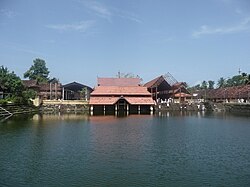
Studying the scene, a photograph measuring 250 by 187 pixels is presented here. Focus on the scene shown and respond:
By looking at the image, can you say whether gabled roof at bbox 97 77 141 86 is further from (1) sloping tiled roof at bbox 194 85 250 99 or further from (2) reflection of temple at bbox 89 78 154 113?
(1) sloping tiled roof at bbox 194 85 250 99

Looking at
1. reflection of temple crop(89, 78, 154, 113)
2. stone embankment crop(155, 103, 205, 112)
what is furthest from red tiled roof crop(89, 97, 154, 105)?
stone embankment crop(155, 103, 205, 112)

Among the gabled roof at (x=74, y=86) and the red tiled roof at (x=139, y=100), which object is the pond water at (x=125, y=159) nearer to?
the red tiled roof at (x=139, y=100)

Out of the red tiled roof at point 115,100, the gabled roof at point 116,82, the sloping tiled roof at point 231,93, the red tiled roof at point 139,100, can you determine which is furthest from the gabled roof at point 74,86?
the sloping tiled roof at point 231,93

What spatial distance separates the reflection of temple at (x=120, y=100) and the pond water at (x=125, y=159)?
29.2 meters

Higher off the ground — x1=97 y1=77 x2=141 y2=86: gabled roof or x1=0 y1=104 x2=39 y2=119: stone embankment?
x1=97 y1=77 x2=141 y2=86: gabled roof

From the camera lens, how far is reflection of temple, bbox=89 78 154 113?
5581cm

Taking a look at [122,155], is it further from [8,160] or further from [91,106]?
[91,106]

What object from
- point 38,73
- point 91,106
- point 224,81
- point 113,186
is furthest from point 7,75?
point 224,81

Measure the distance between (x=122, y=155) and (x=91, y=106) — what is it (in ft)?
125

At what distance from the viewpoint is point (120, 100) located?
57.2m

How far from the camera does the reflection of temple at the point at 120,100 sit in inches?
2197

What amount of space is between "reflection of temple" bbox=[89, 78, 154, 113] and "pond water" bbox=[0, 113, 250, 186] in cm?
2921

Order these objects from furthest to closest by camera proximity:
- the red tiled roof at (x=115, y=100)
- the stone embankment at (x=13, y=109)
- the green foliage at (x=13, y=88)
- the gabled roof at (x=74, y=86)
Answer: the gabled roof at (x=74, y=86)
the red tiled roof at (x=115, y=100)
the green foliage at (x=13, y=88)
the stone embankment at (x=13, y=109)

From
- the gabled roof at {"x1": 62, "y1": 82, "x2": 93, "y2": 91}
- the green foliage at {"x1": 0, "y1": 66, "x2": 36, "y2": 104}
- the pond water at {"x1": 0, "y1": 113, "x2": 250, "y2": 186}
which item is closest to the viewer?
the pond water at {"x1": 0, "y1": 113, "x2": 250, "y2": 186}
